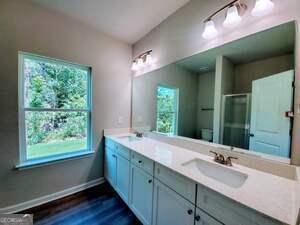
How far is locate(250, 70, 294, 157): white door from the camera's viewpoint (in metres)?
1.09

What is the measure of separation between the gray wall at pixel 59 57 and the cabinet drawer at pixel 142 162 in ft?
3.43

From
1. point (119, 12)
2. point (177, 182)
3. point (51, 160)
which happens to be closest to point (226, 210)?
point (177, 182)

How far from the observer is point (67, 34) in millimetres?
2061

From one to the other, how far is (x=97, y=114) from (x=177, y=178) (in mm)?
1784

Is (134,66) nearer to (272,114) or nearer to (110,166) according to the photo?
(110,166)

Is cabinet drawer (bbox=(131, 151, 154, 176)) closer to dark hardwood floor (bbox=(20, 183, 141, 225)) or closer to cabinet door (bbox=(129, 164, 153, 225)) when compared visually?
cabinet door (bbox=(129, 164, 153, 225))

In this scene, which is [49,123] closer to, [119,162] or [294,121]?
[119,162]

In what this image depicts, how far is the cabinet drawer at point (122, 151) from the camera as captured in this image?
1847mm

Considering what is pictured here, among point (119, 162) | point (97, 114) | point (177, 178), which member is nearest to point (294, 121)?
point (177, 178)

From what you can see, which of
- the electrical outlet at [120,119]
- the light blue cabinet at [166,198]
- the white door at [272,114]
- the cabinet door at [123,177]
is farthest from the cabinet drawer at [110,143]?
the white door at [272,114]

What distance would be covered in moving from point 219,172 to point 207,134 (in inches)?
18.4

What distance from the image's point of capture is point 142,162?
157 centimetres

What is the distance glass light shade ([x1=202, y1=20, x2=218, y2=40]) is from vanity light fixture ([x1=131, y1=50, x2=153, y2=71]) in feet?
3.49

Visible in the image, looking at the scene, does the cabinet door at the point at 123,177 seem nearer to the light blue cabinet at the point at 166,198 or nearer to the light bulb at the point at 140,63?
the light blue cabinet at the point at 166,198
